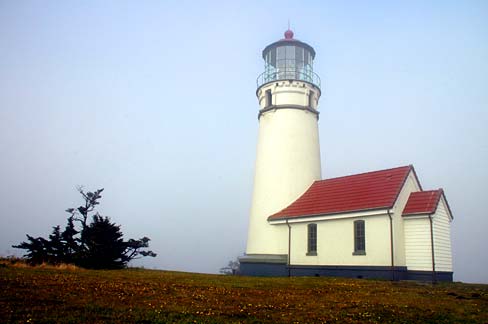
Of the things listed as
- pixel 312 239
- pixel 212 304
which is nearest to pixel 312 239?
pixel 312 239

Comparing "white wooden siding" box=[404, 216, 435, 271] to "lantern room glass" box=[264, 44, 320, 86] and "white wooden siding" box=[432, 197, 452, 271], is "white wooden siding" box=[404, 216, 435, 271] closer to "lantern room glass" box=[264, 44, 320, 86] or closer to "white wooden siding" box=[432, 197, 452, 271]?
"white wooden siding" box=[432, 197, 452, 271]

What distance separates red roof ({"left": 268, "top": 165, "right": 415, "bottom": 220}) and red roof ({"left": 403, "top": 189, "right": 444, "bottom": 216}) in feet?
3.57

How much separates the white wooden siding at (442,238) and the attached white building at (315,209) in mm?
50

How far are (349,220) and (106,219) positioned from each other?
42.5 ft

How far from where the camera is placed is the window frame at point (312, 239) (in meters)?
26.1

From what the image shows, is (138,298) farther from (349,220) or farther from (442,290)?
(349,220)

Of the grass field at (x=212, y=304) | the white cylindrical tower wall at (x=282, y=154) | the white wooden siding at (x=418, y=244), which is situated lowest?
the grass field at (x=212, y=304)

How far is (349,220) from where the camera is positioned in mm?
24594

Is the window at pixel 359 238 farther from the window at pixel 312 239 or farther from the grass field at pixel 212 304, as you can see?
the grass field at pixel 212 304

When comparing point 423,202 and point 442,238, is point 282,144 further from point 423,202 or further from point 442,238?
point 442,238

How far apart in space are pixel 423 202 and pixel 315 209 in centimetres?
606

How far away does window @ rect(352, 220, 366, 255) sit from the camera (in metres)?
23.7

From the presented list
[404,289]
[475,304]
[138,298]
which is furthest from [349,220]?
[138,298]

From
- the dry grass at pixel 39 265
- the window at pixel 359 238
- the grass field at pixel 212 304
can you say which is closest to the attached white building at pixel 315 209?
the window at pixel 359 238
